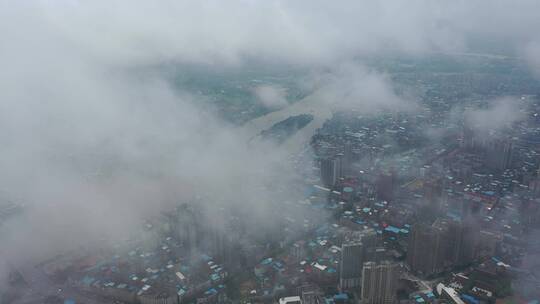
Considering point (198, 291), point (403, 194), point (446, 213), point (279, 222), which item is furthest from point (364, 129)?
point (198, 291)

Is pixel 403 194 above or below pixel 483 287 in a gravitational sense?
above

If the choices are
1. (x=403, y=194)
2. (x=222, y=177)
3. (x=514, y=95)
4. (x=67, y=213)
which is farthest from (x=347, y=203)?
(x=514, y=95)

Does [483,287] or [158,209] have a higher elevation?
[158,209]

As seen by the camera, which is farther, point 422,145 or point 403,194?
point 422,145

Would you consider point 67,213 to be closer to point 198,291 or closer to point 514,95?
point 198,291

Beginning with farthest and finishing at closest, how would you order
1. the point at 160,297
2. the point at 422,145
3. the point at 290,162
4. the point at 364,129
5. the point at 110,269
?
1. the point at 364,129
2. the point at 422,145
3. the point at 290,162
4. the point at 110,269
5. the point at 160,297

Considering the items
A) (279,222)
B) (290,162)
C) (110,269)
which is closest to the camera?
(110,269)

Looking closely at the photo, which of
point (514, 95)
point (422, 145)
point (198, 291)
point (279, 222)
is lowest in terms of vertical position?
point (198, 291)

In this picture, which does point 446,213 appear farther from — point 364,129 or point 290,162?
point 364,129

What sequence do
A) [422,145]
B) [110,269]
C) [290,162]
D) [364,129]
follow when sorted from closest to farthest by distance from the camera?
[110,269] < [290,162] < [422,145] < [364,129]
